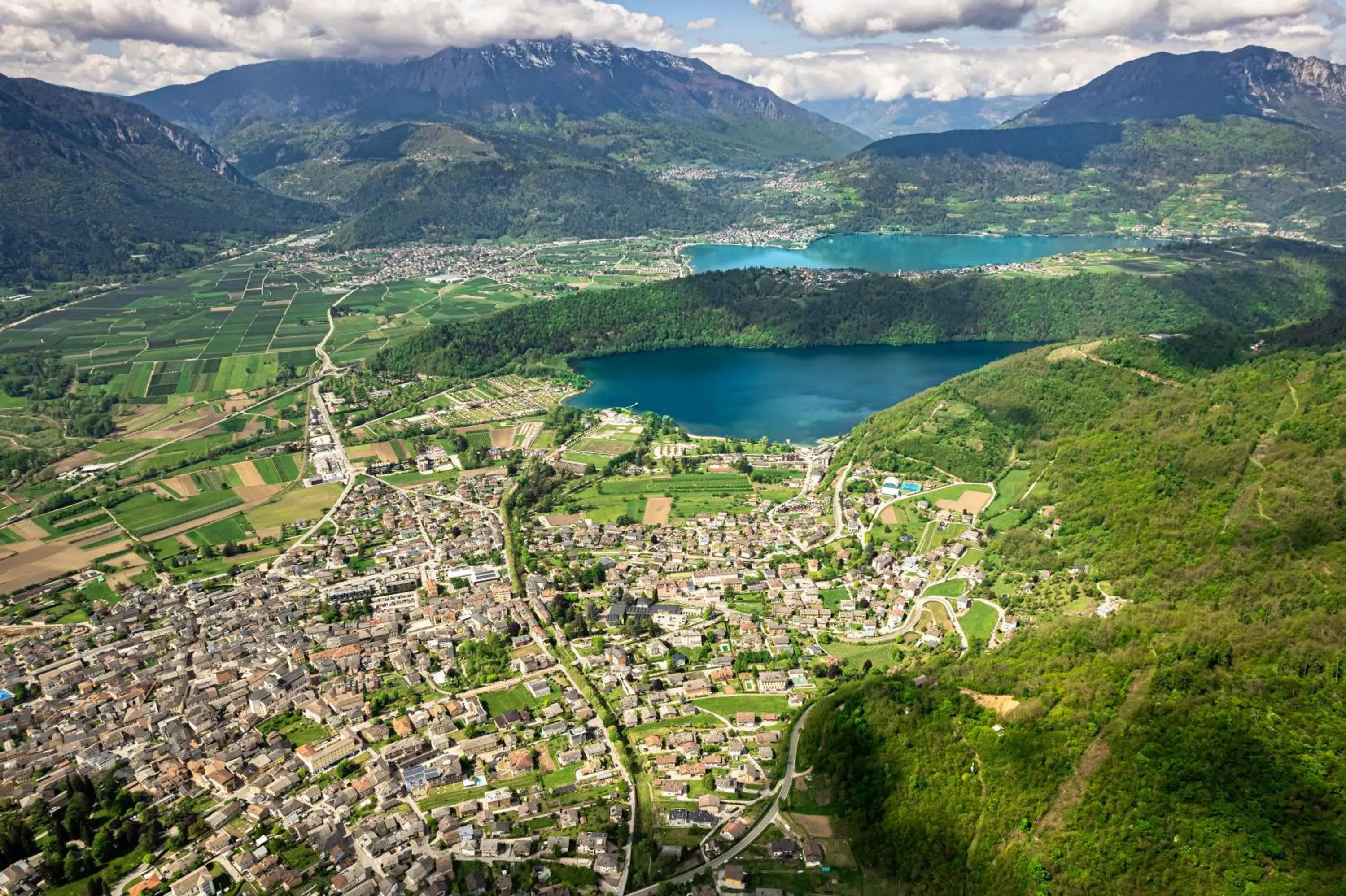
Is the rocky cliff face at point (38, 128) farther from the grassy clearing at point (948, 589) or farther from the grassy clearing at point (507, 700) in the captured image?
the grassy clearing at point (948, 589)

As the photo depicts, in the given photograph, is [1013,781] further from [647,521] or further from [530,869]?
[647,521]

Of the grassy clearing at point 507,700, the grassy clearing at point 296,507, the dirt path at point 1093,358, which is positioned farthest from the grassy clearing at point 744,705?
the dirt path at point 1093,358

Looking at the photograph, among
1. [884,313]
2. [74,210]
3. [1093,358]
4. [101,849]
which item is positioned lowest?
[884,313]

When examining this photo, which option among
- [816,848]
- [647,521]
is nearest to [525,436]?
[647,521]

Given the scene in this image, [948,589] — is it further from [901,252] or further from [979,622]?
[901,252]

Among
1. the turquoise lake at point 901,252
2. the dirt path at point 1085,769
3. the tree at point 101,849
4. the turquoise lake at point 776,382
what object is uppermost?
the dirt path at point 1085,769

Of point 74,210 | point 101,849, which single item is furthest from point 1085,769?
point 74,210

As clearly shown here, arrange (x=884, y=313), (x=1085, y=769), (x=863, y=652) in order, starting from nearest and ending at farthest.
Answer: (x=1085, y=769), (x=863, y=652), (x=884, y=313)
